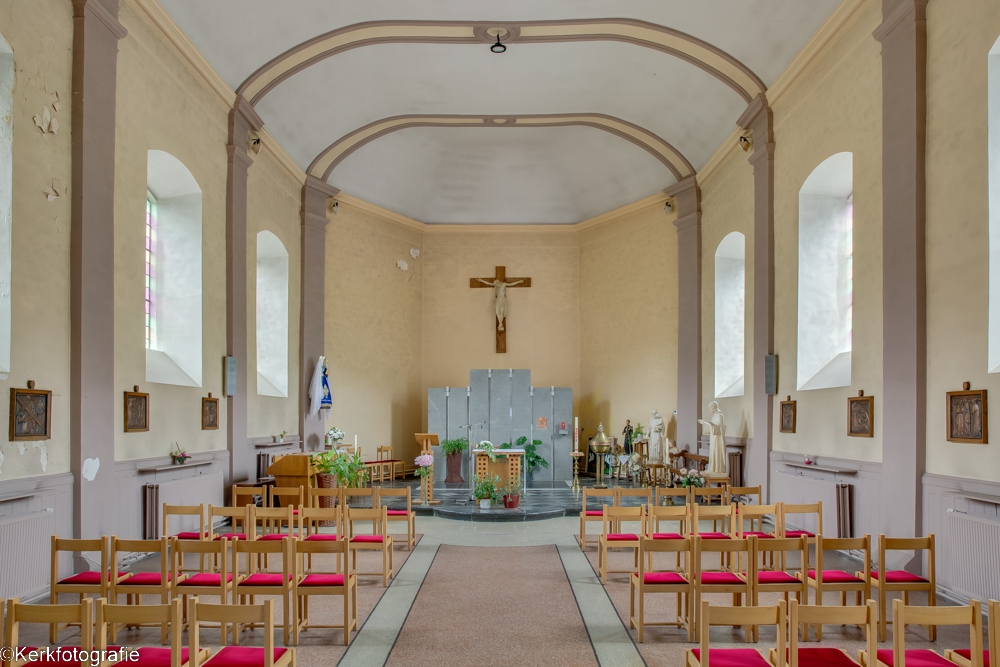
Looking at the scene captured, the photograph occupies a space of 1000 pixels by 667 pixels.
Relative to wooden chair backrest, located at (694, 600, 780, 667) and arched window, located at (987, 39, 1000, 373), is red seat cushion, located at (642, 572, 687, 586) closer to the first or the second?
wooden chair backrest, located at (694, 600, 780, 667)

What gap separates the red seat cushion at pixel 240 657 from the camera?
11.7 feet

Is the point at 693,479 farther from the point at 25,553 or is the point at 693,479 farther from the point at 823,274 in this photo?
the point at 25,553

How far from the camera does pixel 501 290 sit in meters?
18.4

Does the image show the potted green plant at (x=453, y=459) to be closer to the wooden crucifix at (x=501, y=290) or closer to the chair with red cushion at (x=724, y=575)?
the wooden crucifix at (x=501, y=290)

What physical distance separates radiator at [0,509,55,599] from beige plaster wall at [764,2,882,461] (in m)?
7.97

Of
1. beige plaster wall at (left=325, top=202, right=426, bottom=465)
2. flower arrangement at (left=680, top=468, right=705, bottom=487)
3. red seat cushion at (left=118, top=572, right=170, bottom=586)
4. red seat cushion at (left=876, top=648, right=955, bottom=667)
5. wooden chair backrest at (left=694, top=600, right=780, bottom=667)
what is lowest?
flower arrangement at (left=680, top=468, right=705, bottom=487)

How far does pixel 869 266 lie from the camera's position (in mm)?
8258

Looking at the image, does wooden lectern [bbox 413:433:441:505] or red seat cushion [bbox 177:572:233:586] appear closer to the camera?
red seat cushion [bbox 177:572:233:586]

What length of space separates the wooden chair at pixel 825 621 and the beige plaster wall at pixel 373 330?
1291cm

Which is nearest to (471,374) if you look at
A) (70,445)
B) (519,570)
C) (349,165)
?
(349,165)

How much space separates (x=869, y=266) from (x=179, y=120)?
8.39 meters

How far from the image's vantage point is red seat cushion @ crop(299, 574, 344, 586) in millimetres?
5195

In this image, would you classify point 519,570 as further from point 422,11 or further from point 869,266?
point 422,11

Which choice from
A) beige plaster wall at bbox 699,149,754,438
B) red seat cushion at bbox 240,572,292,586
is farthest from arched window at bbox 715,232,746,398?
red seat cushion at bbox 240,572,292,586
